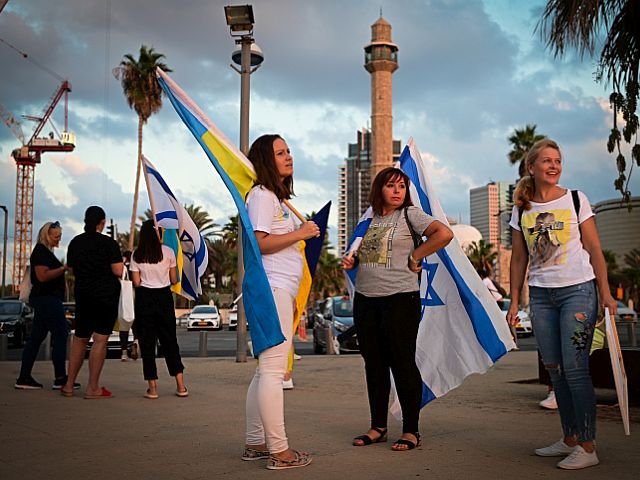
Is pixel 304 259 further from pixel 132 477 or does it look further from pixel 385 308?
pixel 132 477

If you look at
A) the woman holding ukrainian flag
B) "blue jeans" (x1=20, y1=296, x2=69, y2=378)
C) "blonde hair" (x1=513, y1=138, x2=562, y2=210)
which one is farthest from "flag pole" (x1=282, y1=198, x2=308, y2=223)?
"blue jeans" (x1=20, y1=296, x2=69, y2=378)

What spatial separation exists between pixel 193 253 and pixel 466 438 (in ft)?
16.0

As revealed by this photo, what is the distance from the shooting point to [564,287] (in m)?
4.81

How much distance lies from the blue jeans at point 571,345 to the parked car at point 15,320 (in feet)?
60.4

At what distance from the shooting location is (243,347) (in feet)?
42.5

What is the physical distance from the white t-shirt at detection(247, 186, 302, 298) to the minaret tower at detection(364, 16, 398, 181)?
71.9 meters

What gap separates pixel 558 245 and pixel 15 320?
1941cm

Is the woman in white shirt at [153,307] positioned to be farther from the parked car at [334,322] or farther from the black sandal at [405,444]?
the parked car at [334,322]

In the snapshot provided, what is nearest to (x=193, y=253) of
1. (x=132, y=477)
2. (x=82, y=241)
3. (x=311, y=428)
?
(x=82, y=241)

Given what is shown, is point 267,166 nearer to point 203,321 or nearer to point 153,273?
point 153,273

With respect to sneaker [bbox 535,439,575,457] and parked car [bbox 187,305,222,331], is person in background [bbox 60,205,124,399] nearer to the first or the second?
sneaker [bbox 535,439,575,457]

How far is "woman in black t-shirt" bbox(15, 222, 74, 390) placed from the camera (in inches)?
334

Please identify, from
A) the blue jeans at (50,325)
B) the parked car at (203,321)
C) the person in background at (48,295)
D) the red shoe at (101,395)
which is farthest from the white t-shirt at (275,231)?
the parked car at (203,321)

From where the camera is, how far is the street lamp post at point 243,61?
1301 centimetres
